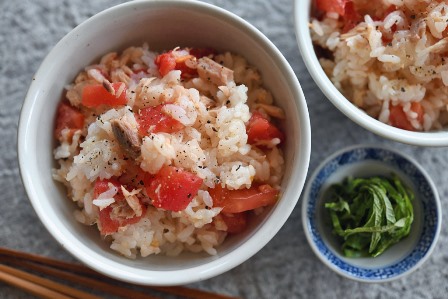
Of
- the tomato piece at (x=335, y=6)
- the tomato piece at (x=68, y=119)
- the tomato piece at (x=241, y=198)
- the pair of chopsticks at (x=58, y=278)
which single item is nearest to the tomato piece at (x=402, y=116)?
the tomato piece at (x=335, y=6)

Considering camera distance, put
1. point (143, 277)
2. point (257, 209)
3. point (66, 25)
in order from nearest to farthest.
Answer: point (143, 277) → point (257, 209) → point (66, 25)

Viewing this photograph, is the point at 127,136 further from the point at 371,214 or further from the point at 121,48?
the point at 371,214

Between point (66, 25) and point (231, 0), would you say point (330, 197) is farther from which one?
point (66, 25)

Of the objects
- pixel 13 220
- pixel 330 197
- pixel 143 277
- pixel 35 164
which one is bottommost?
pixel 330 197

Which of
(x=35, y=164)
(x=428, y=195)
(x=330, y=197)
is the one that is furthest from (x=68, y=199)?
(x=428, y=195)

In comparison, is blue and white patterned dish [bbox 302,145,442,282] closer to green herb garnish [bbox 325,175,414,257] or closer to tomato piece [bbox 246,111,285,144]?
green herb garnish [bbox 325,175,414,257]

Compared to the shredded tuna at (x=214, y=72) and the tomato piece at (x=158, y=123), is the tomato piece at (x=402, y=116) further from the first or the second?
the tomato piece at (x=158, y=123)

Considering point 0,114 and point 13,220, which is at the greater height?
point 0,114

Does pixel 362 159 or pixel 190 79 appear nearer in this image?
pixel 190 79

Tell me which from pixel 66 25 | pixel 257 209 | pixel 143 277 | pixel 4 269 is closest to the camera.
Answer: pixel 143 277
